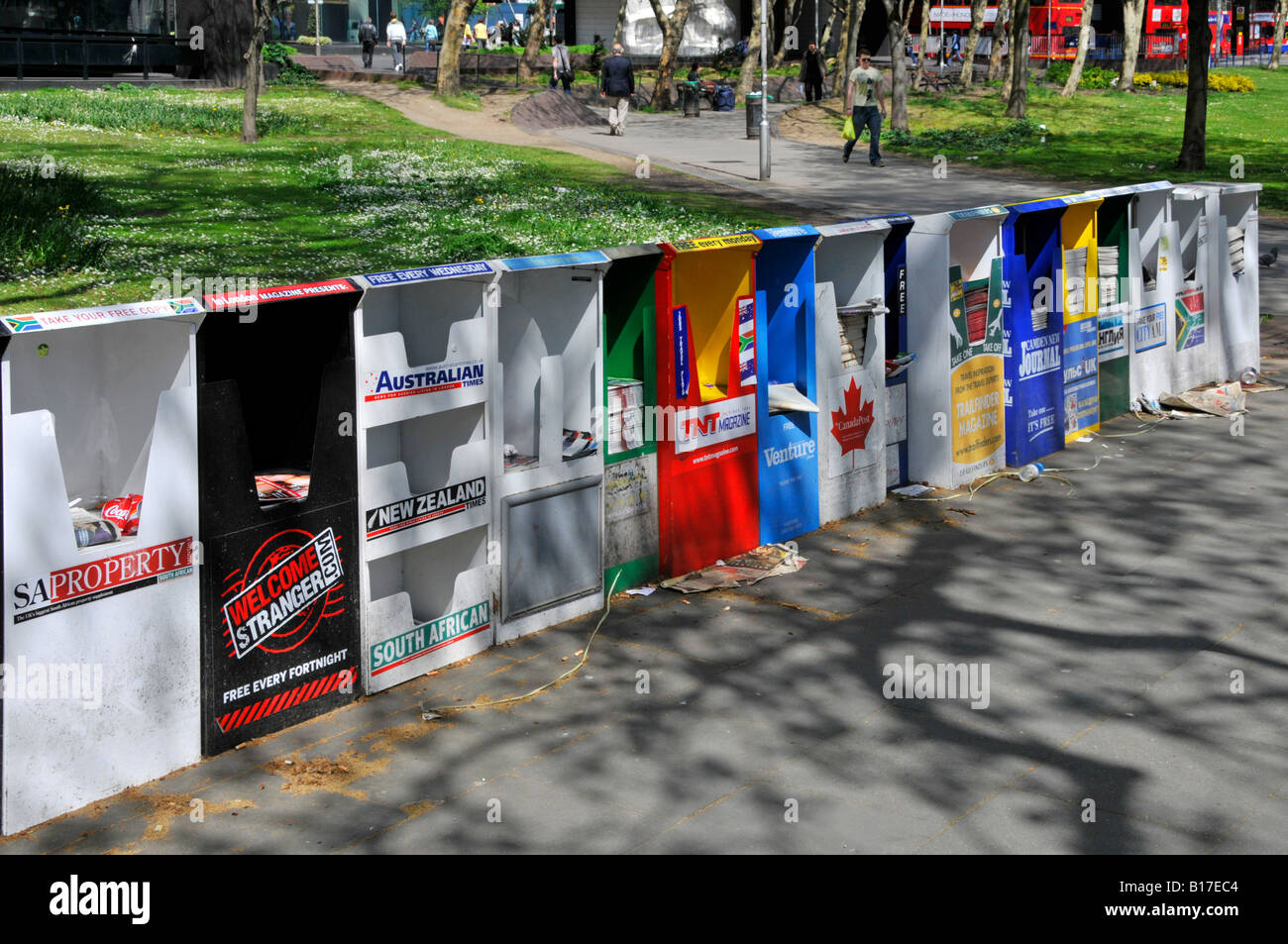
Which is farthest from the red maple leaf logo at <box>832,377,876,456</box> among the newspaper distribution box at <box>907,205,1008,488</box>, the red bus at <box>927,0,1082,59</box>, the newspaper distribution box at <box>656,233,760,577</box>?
the red bus at <box>927,0,1082,59</box>

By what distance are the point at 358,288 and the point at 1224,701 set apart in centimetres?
414

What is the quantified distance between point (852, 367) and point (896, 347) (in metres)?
0.83

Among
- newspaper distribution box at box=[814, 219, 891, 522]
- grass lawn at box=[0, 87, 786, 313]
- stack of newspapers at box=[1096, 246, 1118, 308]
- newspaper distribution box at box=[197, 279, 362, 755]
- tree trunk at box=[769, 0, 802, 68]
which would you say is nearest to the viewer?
newspaper distribution box at box=[197, 279, 362, 755]

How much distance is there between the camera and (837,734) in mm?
5902

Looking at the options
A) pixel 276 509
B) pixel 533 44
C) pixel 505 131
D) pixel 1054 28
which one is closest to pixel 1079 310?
pixel 276 509

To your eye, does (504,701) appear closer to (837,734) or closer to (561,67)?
(837,734)

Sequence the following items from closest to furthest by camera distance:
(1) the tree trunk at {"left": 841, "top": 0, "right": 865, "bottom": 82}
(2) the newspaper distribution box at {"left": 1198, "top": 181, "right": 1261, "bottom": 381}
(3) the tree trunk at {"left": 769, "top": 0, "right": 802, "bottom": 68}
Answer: (2) the newspaper distribution box at {"left": 1198, "top": 181, "right": 1261, "bottom": 381} < (1) the tree trunk at {"left": 841, "top": 0, "right": 865, "bottom": 82} < (3) the tree trunk at {"left": 769, "top": 0, "right": 802, "bottom": 68}

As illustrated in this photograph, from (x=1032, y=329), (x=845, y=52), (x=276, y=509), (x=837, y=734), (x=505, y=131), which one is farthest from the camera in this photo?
(x=845, y=52)

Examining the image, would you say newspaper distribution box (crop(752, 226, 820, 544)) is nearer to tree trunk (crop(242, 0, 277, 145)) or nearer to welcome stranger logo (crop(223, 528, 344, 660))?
welcome stranger logo (crop(223, 528, 344, 660))

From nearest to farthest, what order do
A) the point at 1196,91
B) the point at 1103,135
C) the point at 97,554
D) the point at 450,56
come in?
the point at 97,554 → the point at 1196,91 → the point at 1103,135 → the point at 450,56

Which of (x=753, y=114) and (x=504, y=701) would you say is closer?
(x=504, y=701)

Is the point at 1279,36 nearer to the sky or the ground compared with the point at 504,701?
nearer to the sky

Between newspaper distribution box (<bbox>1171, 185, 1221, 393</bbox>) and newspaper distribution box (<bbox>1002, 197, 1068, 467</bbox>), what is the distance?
6.88 feet
